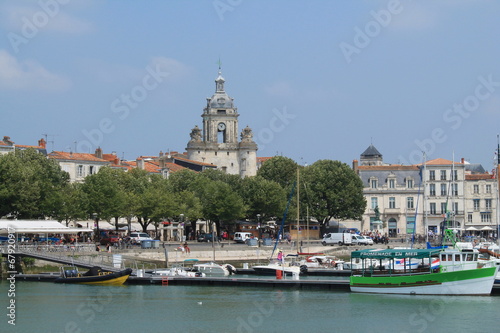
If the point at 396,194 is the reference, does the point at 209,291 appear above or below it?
below

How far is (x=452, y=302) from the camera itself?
52594 mm

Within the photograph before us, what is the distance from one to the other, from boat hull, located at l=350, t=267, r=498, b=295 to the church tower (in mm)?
80574

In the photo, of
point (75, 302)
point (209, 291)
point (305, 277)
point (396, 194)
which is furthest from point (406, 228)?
point (75, 302)

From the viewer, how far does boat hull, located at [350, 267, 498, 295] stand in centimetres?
5403

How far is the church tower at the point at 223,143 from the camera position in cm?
13625

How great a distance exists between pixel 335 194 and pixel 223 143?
104 feet

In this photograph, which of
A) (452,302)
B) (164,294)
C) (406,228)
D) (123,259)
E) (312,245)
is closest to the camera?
(452,302)

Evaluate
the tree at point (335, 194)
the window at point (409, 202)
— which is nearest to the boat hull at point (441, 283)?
the tree at point (335, 194)

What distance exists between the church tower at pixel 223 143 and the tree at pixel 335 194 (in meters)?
26.4

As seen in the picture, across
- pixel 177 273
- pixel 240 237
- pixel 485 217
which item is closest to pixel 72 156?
pixel 240 237

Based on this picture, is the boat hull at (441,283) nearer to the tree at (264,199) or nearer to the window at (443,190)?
the tree at (264,199)

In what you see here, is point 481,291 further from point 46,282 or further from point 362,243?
point 362,243

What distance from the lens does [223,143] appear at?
136875mm

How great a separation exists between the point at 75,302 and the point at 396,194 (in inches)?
2719
